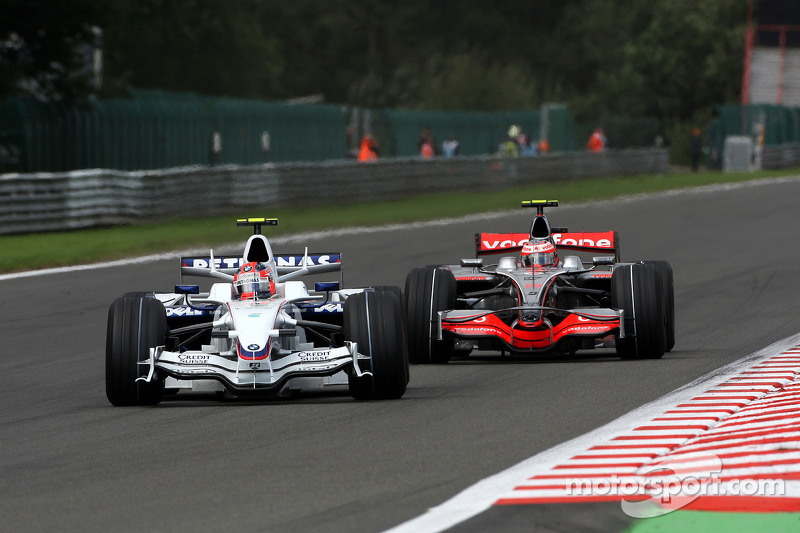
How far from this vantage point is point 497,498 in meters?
6.53

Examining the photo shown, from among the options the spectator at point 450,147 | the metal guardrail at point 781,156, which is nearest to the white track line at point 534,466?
the spectator at point 450,147

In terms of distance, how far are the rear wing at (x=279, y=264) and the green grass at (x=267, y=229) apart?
32.1 feet

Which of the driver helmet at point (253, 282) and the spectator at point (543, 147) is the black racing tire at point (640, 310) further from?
the spectator at point (543, 147)

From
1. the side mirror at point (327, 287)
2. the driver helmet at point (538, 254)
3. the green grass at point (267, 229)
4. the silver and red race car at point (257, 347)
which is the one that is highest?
the driver helmet at point (538, 254)

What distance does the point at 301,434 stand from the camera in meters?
8.59

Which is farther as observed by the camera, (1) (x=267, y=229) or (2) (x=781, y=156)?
(2) (x=781, y=156)

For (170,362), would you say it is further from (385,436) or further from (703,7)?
(703,7)

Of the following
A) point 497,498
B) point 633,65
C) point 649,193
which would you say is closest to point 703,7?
point 633,65

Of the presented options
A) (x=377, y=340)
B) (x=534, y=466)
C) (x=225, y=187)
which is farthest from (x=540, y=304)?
(x=225, y=187)

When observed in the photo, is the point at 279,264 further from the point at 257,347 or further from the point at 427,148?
the point at 427,148

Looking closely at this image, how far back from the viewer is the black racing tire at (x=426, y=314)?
12.5m

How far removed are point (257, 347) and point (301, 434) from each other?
1.18m

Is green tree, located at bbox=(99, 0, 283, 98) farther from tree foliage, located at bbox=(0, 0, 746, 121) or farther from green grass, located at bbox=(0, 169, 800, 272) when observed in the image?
green grass, located at bbox=(0, 169, 800, 272)

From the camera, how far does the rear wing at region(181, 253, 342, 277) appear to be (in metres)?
11.3
